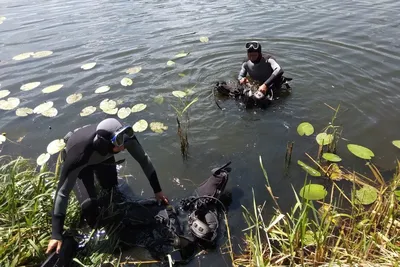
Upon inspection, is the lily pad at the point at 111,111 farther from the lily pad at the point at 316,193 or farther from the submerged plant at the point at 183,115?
the lily pad at the point at 316,193

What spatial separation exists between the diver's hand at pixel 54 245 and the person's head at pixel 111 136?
1056 millimetres

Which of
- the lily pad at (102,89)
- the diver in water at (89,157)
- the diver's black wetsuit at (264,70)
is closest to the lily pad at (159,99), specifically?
the lily pad at (102,89)

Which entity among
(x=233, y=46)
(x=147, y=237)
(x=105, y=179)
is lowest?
(x=147, y=237)

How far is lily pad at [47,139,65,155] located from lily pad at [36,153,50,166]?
93 mm

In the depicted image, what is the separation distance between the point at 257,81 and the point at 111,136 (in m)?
4.25

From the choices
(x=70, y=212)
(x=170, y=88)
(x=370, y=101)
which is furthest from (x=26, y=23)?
(x=370, y=101)

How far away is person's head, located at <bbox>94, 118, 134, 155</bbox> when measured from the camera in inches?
130

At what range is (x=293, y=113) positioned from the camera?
232 inches

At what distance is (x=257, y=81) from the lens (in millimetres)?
6766

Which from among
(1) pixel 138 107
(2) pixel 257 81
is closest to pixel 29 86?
(1) pixel 138 107

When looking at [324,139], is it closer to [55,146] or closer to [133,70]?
[55,146]

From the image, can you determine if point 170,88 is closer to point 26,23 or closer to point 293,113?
point 293,113

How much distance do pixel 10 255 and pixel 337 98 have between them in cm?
592

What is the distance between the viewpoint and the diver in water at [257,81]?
6.09 meters
